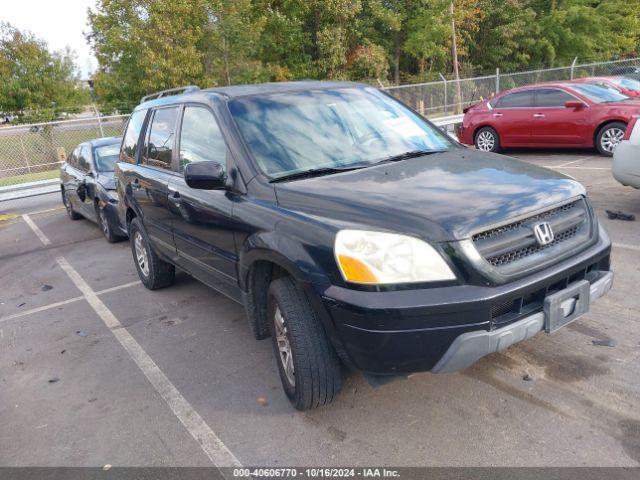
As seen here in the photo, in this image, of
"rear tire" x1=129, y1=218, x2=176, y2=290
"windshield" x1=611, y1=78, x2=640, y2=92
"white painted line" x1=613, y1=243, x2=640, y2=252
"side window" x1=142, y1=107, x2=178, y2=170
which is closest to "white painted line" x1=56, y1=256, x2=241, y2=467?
"rear tire" x1=129, y1=218, x2=176, y2=290

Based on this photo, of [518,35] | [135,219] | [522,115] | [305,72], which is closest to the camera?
[135,219]

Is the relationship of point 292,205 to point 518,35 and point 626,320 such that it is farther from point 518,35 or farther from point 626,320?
point 518,35

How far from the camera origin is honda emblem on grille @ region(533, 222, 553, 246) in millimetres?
2857

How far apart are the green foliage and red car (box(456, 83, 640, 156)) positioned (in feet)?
50.2

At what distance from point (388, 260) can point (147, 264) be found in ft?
12.1

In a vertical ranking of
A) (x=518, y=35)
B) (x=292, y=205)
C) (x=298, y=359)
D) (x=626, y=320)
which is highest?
(x=518, y=35)

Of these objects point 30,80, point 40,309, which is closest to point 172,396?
point 40,309

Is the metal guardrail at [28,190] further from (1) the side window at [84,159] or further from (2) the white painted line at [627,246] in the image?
(2) the white painted line at [627,246]

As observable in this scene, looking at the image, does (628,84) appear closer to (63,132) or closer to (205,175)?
(205,175)

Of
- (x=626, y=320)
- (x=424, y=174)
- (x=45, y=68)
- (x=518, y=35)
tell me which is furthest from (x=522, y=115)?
(x=518, y=35)

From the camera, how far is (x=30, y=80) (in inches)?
951

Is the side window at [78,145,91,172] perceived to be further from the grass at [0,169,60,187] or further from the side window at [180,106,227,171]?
the grass at [0,169,60,187]

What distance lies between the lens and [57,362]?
4.34 meters

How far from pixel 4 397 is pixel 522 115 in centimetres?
1111
